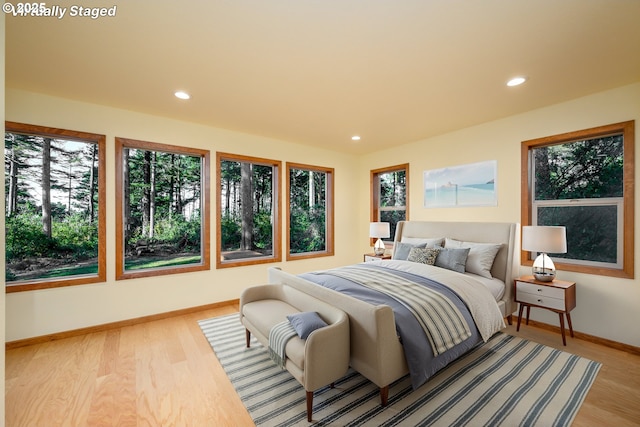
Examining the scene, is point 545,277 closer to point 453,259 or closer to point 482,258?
point 482,258

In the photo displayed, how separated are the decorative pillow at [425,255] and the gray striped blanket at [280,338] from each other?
2008mm

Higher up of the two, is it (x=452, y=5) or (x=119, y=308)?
(x=452, y=5)

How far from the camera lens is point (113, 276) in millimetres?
3238

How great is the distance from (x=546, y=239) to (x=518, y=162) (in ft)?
3.68

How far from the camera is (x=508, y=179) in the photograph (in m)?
3.50

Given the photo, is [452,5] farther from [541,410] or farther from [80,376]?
[80,376]

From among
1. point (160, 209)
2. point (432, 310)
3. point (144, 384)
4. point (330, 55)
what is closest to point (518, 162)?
point (432, 310)

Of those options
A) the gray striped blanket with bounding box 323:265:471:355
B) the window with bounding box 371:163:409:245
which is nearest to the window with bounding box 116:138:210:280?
the gray striped blanket with bounding box 323:265:471:355

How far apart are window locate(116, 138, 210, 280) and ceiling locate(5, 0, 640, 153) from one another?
26.2 inches

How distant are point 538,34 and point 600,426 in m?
2.61

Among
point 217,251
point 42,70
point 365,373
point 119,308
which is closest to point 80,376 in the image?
point 119,308

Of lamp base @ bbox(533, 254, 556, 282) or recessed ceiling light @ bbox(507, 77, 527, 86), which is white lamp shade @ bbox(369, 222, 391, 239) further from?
recessed ceiling light @ bbox(507, 77, 527, 86)

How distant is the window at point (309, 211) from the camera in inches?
191

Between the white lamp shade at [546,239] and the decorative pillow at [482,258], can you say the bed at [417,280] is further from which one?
the white lamp shade at [546,239]
